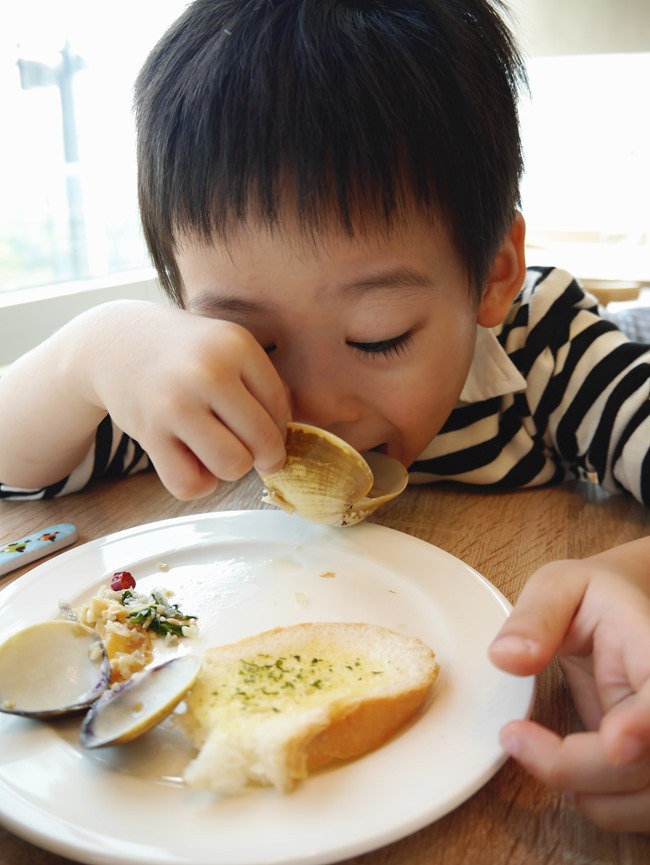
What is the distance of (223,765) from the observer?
1.46ft

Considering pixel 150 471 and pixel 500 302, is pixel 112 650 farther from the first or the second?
pixel 500 302

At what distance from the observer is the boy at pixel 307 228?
2.37 feet

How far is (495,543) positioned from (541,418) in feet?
1.09

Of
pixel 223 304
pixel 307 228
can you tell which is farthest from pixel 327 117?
pixel 223 304

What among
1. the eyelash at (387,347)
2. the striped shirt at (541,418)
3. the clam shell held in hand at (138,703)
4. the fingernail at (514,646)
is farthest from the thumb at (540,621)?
the striped shirt at (541,418)

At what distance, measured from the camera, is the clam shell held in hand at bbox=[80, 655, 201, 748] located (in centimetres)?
48

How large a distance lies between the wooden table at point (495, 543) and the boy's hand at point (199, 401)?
0.66 ft

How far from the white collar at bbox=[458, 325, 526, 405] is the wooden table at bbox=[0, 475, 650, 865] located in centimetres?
16

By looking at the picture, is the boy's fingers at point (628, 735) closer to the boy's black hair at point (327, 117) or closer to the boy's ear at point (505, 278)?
the boy's black hair at point (327, 117)

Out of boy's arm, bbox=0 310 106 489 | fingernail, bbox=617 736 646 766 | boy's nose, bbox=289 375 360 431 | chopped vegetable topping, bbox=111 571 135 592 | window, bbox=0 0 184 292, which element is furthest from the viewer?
window, bbox=0 0 184 292

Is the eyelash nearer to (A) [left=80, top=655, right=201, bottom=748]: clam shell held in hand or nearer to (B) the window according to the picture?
(A) [left=80, top=655, right=201, bottom=748]: clam shell held in hand

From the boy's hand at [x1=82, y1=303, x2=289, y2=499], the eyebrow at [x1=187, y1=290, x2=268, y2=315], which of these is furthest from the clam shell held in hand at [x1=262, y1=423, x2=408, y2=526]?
the eyebrow at [x1=187, y1=290, x2=268, y2=315]

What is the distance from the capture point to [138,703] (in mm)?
509

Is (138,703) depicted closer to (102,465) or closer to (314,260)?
(314,260)
